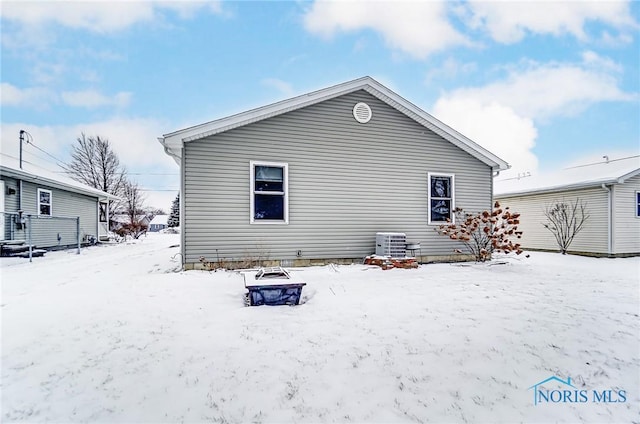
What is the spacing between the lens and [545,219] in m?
13.0

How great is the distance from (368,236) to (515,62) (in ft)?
32.6

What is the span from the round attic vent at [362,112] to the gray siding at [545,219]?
367 inches

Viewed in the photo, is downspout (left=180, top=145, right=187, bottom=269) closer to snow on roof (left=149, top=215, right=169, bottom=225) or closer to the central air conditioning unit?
the central air conditioning unit

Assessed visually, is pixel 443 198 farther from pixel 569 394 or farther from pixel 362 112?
pixel 569 394

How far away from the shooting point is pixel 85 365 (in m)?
2.73

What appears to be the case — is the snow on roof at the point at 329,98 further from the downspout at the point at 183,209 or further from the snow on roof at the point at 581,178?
the snow on roof at the point at 581,178

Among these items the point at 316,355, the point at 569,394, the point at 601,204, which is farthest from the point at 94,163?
the point at 601,204

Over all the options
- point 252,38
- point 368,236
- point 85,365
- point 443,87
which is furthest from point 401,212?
point 443,87

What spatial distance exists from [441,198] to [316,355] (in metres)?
7.50

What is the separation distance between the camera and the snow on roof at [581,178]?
35.6 ft

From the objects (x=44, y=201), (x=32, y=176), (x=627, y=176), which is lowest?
(x=44, y=201)

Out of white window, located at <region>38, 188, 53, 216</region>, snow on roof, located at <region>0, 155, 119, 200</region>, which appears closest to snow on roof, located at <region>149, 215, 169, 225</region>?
snow on roof, located at <region>0, 155, 119, 200</region>

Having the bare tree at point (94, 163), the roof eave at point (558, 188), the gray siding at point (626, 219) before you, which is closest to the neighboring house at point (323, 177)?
the roof eave at point (558, 188)

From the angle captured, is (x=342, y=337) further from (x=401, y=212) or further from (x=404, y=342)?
(x=401, y=212)
